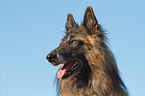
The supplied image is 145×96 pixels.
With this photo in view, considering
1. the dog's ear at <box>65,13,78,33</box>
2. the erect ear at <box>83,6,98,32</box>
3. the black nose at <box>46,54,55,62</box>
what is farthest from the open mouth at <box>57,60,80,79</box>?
the dog's ear at <box>65,13,78,33</box>

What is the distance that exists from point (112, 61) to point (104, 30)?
3.46ft

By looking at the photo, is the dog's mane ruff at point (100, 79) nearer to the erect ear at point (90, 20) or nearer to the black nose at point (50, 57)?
the erect ear at point (90, 20)

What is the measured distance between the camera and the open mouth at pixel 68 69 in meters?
7.01

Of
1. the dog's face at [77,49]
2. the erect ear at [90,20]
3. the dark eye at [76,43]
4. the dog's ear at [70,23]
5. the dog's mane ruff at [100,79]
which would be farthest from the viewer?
the dog's ear at [70,23]

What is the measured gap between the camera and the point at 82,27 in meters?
7.89

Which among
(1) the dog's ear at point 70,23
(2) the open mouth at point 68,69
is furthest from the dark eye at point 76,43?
(1) the dog's ear at point 70,23

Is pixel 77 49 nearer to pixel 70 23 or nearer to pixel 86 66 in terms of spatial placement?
pixel 86 66

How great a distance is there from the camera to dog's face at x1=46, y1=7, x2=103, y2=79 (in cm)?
699

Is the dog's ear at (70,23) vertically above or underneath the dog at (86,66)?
above

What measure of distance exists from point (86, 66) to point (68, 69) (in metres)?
0.53

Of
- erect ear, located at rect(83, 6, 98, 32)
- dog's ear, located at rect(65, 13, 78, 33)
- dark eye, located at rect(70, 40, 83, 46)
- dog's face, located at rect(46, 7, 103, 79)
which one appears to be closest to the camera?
dog's face, located at rect(46, 7, 103, 79)

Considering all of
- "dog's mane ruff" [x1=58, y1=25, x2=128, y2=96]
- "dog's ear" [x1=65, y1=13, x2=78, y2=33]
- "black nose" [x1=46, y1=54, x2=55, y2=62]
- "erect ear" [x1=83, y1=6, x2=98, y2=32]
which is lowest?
"dog's mane ruff" [x1=58, y1=25, x2=128, y2=96]

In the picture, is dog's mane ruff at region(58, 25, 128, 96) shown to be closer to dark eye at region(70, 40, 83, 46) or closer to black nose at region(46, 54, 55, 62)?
dark eye at region(70, 40, 83, 46)

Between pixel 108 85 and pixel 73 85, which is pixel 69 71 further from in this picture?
pixel 108 85
